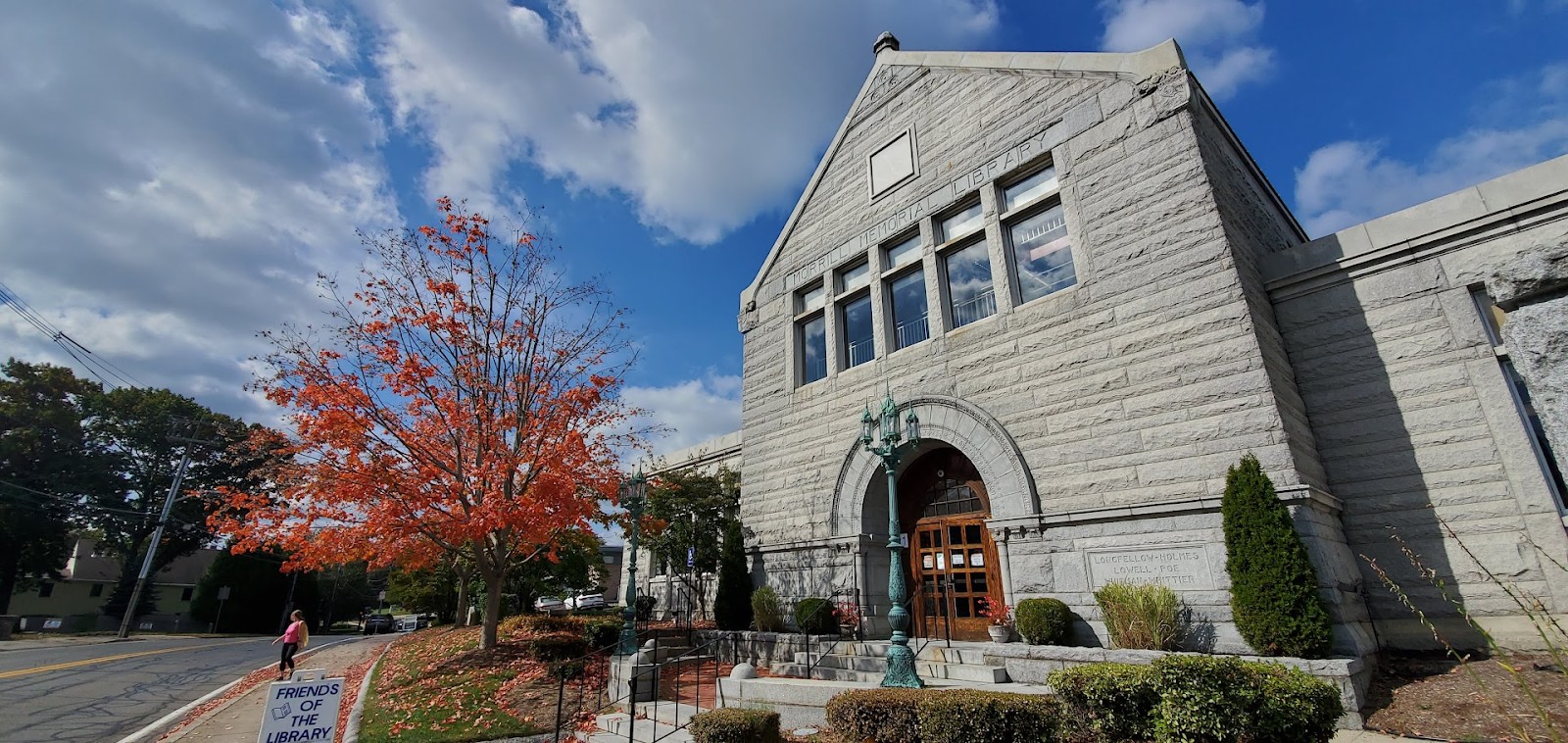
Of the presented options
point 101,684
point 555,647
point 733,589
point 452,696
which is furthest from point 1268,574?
point 101,684

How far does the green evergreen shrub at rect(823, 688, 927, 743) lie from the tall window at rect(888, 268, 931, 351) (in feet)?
25.7

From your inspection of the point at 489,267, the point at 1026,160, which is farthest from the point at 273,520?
the point at 1026,160

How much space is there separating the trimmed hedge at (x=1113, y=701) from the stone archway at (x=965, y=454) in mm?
4120

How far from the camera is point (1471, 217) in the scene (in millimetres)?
9719

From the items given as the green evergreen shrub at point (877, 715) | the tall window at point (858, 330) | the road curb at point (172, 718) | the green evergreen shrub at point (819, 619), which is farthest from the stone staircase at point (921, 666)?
the road curb at point (172, 718)

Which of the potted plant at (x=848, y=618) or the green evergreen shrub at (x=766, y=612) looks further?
the green evergreen shrub at (x=766, y=612)

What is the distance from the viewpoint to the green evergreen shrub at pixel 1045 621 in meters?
9.83

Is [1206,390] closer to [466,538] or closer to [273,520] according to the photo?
[466,538]

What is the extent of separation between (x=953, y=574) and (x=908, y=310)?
215 inches

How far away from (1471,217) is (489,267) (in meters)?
17.0

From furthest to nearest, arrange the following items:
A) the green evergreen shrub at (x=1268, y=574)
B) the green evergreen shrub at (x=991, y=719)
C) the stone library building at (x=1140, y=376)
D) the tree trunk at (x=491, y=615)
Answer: the tree trunk at (x=491, y=615), the stone library building at (x=1140, y=376), the green evergreen shrub at (x=1268, y=574), the green evergreen shrub at (x=991, y=719)

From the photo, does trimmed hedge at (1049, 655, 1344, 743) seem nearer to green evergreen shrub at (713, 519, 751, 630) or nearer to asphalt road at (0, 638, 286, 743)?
green evergreen shrub at (713, 519, 751, 630)

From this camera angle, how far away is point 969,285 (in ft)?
44.7

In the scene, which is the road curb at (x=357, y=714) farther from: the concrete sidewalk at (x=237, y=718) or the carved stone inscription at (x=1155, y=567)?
the carved stone inscription at (x=1155, y=567)
